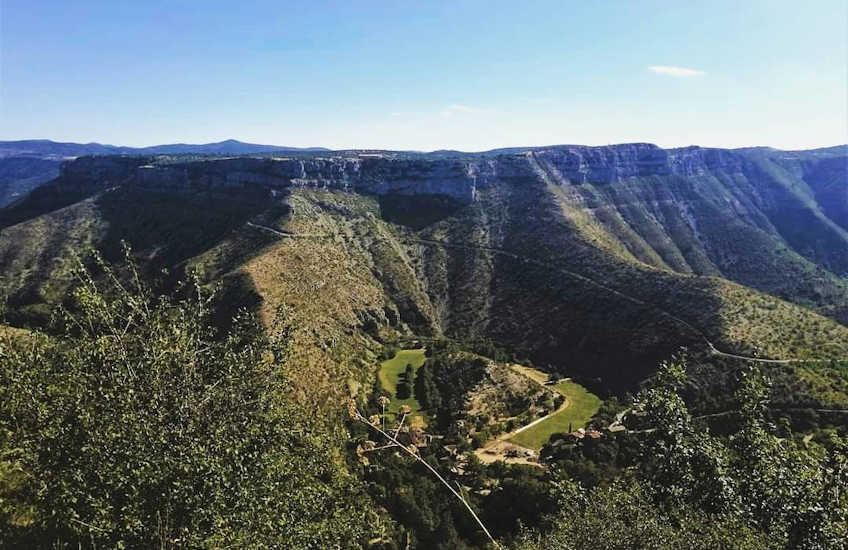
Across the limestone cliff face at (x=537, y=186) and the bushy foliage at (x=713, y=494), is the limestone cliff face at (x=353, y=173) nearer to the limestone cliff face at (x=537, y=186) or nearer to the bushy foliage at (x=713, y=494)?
the limestone cliff face at (x=537, y=186)

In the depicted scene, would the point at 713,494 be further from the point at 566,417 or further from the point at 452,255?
the point at 452,255

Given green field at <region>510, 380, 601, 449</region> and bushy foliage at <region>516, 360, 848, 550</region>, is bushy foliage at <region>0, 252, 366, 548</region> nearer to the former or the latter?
bushy foliage at <region>516, 360, 848, 550</region>

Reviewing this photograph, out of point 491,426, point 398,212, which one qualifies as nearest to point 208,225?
point 398,212

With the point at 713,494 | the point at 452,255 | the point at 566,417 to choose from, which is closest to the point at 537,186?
the point at 452,255

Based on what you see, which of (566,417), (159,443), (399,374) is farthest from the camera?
(399,374)

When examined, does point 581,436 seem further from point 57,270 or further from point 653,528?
point 57,270

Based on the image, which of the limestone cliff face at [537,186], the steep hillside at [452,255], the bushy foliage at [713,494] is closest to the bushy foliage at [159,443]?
the bushy foliage at [713,494]

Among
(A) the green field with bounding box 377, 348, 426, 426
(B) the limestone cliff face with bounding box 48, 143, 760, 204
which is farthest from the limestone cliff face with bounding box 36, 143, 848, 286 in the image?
(A) the green field with bounding box 377, 348, 426, 426
